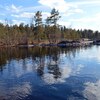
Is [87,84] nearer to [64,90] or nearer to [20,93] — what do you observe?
[64,90]

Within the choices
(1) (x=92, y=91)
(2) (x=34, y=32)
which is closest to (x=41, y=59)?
(1) (x=92, y=91)

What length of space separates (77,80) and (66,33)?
516 ft

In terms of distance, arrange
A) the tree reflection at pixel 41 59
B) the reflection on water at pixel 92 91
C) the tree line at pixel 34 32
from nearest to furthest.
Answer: the reflection on water at pixel 92 91 → the tree reflection at pixel 41 59 → the tree line at pixel 34 32

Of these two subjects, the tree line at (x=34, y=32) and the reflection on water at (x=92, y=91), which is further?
the tree line at (x=34, y=32)

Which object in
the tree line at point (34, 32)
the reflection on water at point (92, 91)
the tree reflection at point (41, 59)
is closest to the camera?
the reflection on water at point (92, 91)

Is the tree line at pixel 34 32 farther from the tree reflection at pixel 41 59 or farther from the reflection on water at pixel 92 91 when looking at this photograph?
the reflection on water at pixel 92 91

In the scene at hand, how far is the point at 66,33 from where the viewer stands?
609 ft

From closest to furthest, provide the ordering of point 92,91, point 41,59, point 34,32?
point 92,91, point 41,59, point 34,32

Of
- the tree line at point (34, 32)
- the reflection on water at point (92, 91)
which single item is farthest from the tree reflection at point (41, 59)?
the tree line at point (34, 32)

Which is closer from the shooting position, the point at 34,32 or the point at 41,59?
the point at 41,59

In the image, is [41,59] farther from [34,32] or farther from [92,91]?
[34,32]

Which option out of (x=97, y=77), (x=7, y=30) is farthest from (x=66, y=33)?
(x=97, y=77)

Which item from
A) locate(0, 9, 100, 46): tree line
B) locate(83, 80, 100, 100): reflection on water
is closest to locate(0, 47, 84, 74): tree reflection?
locate(83, 80, 100, 100): reflection on water

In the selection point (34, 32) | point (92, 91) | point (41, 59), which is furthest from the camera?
point (34, 32)
